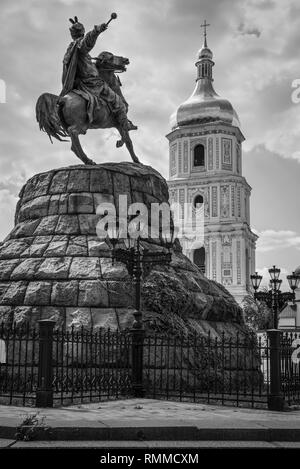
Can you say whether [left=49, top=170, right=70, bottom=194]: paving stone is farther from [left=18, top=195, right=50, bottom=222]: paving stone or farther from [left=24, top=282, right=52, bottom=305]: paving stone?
[left=24, top=282, right=52, bottom=305]: paving stone

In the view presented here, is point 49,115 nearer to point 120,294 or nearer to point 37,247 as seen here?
point 37,247

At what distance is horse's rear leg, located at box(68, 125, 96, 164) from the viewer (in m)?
14.9

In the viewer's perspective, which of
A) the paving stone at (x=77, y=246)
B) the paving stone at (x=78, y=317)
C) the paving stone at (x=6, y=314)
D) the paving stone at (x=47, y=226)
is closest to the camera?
the paving stone at (x=78, y=317)

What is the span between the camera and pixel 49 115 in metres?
15.2

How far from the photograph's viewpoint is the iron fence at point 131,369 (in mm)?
9414

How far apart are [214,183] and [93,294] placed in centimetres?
5654

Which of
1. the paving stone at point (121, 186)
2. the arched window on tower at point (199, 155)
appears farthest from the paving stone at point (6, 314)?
the arched window on tower at point (199, 155)

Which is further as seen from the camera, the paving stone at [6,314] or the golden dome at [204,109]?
the golden dome at [204,109]

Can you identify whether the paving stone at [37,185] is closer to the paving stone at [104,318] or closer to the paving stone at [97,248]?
the paving stone at [97,248]

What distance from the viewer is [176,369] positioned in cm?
Result: 1118

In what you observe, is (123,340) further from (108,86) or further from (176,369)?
(108,86)

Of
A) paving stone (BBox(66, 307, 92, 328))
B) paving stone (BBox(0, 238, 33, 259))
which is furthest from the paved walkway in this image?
paving stone (BBox(0, 238, 33, 259))

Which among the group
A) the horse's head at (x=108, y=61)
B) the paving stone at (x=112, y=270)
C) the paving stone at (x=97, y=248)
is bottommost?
the paving stone at (x=112, y=270)
